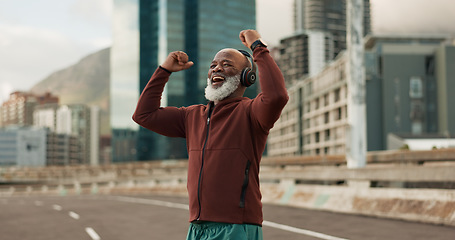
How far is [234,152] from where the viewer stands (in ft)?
10.3

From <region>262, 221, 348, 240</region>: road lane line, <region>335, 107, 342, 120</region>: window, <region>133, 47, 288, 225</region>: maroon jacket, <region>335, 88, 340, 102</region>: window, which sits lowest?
<region>262, 221, 348, 240</region>: road lane line

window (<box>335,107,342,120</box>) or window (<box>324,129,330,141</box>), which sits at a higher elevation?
window (<box>335,107,342,120</box>)

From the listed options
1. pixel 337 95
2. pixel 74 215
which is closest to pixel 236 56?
pixel 74 215

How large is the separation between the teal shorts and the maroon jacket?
39mm

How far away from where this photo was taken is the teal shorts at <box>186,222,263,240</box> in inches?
122

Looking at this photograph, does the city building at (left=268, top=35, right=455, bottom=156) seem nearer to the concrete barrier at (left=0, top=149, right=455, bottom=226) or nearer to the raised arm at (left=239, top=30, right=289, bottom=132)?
the concrete barrier at (left=0, top=149, right=455, bottom=226)

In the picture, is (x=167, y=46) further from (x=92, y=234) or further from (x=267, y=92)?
(x=267, y=92)

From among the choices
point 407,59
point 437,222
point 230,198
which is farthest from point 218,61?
point 407,59

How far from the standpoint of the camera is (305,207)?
51.1ft

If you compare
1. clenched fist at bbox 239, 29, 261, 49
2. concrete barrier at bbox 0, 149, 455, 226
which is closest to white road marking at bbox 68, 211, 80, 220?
concrete barrier at bbox 0, 149, 455, 226

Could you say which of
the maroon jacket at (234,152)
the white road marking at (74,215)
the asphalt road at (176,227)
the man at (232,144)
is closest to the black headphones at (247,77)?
the man at (232,144)

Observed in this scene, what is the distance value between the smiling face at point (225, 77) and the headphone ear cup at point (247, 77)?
0.09ft

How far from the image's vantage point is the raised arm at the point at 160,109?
3.61 meters

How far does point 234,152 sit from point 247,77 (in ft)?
1.60
